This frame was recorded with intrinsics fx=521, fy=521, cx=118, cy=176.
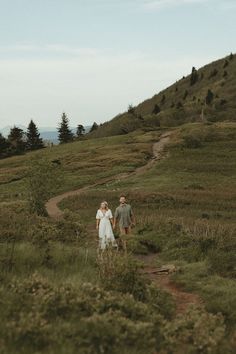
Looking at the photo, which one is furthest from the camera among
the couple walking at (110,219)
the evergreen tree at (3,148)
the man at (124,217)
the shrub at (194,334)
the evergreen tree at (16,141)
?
the evergreen tree at (16,141)

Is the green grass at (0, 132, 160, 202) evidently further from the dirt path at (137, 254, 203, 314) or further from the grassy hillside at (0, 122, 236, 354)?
the dirt path at (137, 254, 203, 314)

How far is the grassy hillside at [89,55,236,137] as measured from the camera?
114 meters

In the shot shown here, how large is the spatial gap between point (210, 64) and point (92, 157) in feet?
332

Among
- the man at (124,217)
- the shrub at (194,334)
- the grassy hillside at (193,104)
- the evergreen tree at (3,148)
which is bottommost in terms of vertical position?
the man at (124,217)

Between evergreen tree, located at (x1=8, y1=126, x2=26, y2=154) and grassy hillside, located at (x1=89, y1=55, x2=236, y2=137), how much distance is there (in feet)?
75.8

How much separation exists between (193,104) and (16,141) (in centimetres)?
4231

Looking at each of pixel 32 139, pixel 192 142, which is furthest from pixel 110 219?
pixel 32 139

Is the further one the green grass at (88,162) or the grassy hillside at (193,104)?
the grassy hillside at (193,104)

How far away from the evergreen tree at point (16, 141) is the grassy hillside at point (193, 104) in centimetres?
2312

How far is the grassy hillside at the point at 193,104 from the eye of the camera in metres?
114

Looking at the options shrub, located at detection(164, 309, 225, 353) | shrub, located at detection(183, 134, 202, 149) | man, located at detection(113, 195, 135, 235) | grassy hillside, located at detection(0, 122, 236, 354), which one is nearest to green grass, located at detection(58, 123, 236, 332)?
grassy hillside, located at detection(0, 122, 236, 354)

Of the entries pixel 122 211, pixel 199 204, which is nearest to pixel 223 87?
pixel 199 204

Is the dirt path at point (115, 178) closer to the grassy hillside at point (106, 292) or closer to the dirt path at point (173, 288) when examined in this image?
the grassy hillside at point (106, 292)

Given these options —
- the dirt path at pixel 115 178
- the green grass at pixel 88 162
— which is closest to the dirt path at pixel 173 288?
the dirt path at pixel 115 178
